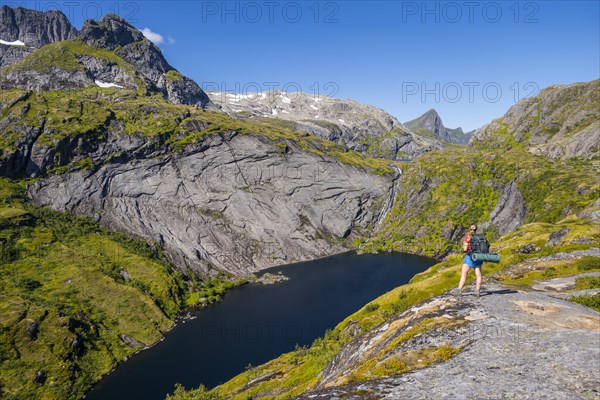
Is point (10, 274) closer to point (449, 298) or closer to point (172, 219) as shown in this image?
point (172, 219)

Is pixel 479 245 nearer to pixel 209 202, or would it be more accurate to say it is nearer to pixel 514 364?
pixel 514 364

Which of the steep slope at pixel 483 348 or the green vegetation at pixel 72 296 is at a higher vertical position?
the steep slope at pixel 483 348

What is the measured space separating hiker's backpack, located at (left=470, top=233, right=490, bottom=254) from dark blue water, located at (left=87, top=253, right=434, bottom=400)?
240ft

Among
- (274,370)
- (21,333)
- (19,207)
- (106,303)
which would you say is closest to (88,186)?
(19,207)

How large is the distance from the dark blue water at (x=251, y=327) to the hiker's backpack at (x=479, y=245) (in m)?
73.0

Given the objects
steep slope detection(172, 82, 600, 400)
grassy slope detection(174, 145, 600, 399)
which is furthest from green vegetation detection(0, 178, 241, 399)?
steep slope detection(172, 82, 600, 400)

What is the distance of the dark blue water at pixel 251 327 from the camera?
8219 cm

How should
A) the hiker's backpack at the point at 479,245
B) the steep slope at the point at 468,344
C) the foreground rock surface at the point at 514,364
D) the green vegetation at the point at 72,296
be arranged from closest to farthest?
the foreground rock surface at the point at 514,364 → the steep slope at the point at 468,344 → the hiker's backpack at the point at 479,245 → the green vegetation at the point at 72,296

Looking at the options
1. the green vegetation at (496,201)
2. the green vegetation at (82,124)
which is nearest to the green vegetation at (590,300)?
the green vegetation at (496,201)

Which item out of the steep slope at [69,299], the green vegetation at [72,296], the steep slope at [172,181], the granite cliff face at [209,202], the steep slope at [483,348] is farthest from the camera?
the granite cliff face at [209,202]

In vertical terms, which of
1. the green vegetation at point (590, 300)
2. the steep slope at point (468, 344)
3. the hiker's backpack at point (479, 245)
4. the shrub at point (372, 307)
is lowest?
the shrub at point (372, 307)

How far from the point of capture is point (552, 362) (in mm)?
15930

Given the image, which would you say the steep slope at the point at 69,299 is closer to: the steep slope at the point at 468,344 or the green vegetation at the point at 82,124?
the green vegetation at the point at 82,124

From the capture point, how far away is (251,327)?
10550 cm
